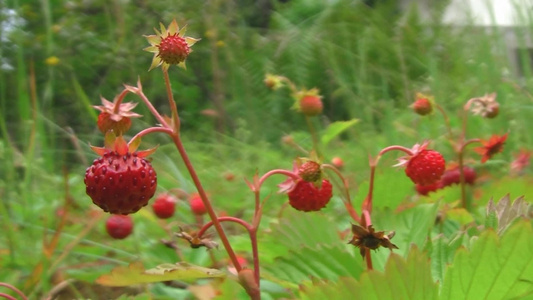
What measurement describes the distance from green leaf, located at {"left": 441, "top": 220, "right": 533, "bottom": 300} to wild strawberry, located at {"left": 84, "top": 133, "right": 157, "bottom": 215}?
9.2 inches

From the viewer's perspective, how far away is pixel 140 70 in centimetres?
314

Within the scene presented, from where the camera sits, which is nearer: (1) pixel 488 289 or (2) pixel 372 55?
(1) pixel 488 289

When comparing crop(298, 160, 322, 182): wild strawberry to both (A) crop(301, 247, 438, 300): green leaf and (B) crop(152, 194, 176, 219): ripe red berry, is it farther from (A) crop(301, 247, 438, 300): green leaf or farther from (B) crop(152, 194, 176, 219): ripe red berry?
(B) crop(152, 194, 176, 219): ripe red berry

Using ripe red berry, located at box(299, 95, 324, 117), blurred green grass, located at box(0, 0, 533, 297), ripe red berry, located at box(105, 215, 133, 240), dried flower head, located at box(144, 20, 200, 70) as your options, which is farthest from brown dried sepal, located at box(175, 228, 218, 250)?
blurred green grass, located at box(0, 0, 533, 297)

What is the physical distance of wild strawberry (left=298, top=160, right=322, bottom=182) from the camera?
60 cm

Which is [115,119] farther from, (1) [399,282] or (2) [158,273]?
→ (1) [399,282]

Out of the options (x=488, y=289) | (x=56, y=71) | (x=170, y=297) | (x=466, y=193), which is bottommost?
(x=488, y=289)

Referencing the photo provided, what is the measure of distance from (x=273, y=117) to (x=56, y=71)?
104 cm

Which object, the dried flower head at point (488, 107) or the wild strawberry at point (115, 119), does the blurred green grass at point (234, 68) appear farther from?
the wild strawberry at point (115, 119)

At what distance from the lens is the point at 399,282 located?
43 cm

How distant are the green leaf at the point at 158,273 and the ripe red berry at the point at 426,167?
0.78 feet

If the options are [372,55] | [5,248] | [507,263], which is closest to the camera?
[507,263]

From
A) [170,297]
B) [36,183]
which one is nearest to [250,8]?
[36,183]

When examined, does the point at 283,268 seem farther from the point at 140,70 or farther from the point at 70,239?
the point at 140,70
